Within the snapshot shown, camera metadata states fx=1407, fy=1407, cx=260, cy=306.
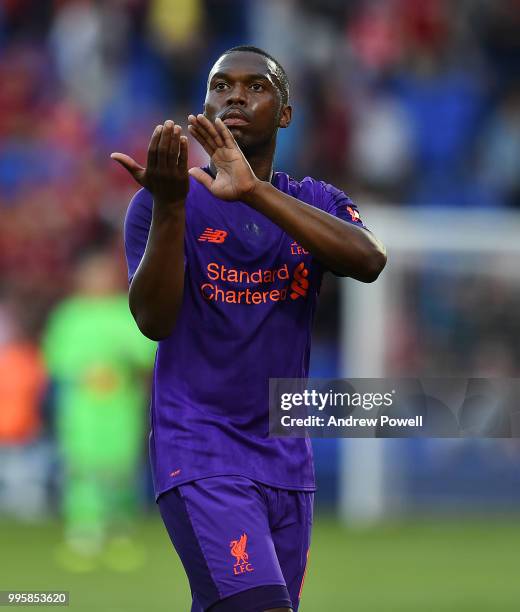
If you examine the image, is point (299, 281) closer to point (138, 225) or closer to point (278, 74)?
point (138, 225)

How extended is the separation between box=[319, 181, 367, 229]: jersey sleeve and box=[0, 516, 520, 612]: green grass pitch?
4040 millimetres

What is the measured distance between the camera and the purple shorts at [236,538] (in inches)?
167

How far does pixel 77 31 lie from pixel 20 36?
3.30ft

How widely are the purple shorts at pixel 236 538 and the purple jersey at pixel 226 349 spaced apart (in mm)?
54

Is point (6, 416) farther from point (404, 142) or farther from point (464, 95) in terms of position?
point (464, 95)

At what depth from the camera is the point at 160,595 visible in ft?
29.1

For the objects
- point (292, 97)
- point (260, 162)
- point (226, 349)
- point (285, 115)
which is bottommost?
point (226, 349)

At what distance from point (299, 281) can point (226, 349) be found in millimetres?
347

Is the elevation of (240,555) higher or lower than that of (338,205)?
lower

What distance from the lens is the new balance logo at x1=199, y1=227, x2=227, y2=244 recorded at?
4.59 m

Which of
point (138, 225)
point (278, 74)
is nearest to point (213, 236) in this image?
point (138, 225)

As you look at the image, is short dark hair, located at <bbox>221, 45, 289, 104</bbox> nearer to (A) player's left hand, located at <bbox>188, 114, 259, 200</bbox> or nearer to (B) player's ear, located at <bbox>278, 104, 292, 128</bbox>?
(B) player's ear, located at <bbox>278, 104, 292, 128</bbox>

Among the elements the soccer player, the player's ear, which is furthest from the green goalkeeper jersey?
the soccer player

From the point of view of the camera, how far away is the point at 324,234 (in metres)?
4.28
